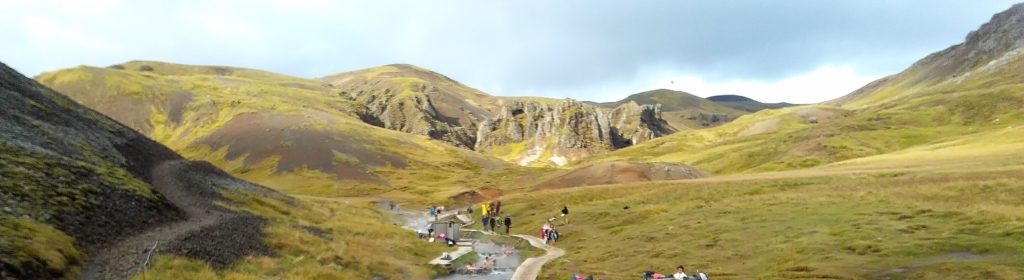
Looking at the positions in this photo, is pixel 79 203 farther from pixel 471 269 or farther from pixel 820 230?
pixel 820 230

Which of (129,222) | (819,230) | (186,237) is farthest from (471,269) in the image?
(819,230)

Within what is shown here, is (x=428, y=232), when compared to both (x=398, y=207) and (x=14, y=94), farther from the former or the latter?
(x=398, y=207)

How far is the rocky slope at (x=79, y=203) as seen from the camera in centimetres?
2811

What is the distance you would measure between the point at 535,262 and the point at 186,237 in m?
24.7

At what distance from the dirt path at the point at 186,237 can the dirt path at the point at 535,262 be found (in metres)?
18.1

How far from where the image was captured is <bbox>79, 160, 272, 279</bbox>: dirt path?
3023 centimetres

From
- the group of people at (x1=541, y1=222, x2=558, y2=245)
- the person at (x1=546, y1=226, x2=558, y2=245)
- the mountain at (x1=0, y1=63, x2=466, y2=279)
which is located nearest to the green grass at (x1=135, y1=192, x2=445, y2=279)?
the mountain at (x1=0, y1=63, x2=466, y2=279)

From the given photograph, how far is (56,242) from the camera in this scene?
95.2ft

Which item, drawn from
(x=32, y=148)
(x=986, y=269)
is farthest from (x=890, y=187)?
(x=32, y=148)

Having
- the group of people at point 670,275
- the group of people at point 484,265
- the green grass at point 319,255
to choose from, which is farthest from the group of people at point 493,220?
the group of people at point 670,275

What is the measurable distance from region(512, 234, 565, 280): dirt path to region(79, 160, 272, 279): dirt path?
18.1 m

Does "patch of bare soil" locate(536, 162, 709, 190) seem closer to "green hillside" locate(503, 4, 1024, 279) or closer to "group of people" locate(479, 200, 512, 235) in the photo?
"green hillside" locate(503, 4, 1024, 279)

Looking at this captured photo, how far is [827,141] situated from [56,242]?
181 metres

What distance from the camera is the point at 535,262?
48.6 metres
